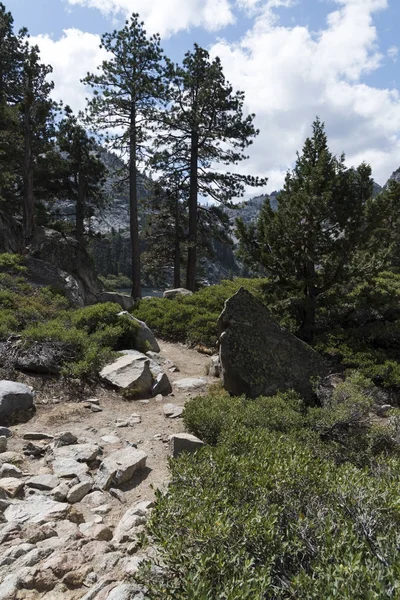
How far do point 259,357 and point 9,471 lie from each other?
4.71m

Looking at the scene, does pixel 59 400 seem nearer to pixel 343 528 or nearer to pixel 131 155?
pixel 343 528

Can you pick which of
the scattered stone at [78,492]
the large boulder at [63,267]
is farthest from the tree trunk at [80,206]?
the scattered stone at [78,492]

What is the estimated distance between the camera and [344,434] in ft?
18.8

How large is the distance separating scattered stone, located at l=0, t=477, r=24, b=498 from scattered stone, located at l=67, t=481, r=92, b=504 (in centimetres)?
52

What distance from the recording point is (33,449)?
16.4 ft

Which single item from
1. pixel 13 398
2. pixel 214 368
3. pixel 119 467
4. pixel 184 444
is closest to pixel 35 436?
pixel 13 398

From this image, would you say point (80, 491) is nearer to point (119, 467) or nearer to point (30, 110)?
point (119, 467)

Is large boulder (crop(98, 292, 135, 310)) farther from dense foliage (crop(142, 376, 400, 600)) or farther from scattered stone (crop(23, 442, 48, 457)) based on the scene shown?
dense foliage (crop(142, 376, 400, 600))

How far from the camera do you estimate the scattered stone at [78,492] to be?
4.02 meters

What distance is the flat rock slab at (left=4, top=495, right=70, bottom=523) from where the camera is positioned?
3.48m

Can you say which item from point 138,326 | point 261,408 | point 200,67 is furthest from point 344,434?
point 200,67

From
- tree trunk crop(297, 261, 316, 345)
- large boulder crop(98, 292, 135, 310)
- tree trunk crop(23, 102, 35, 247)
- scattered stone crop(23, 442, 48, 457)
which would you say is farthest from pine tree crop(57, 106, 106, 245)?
scattered stone crop(23, 442, 48, 457)

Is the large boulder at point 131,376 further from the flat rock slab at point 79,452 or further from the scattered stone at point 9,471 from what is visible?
the scattered stone at point 9,471

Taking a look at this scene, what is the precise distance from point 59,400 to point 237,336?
11.5ft
